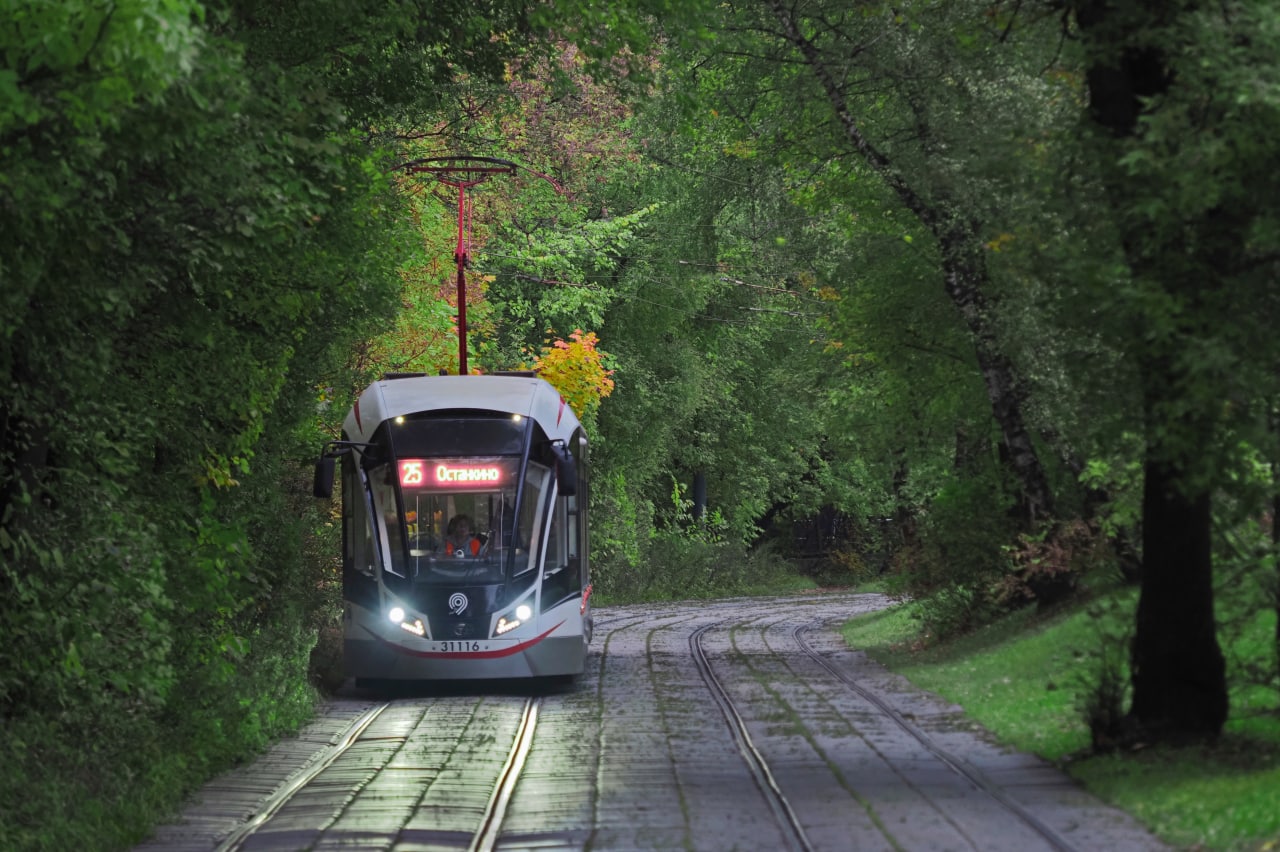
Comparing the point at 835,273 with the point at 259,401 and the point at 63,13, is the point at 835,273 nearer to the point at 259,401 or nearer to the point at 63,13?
the point at 259,401

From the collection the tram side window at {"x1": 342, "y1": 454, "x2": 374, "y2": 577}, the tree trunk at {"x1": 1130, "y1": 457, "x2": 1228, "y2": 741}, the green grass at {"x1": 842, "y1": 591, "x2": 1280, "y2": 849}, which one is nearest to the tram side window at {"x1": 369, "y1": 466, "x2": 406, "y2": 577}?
the tram side window at {"x1": 342, "y1": 454, "x2": 374, "y2": 577}

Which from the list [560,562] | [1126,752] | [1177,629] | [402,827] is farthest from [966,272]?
[402,827]

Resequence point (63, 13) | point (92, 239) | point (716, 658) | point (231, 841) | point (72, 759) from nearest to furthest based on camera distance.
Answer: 1. point (63, 13)
2. point (92, 239)
3. point (231, 841)
4. point (72, 759)
5. point (716, 658)

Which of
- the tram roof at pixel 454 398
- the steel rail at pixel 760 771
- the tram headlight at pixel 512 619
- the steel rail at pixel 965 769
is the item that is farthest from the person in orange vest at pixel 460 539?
the steel rail at pixel 965 769

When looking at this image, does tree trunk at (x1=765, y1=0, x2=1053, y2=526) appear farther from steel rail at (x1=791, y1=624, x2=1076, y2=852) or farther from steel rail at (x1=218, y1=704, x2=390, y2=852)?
steel rail at (x1=218, y1=704, x2=390, y2=852)

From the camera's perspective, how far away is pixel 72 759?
40.1 ft

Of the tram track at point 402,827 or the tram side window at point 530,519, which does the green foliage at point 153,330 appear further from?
the tram side window at point 530,519

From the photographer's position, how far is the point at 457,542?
20375mm

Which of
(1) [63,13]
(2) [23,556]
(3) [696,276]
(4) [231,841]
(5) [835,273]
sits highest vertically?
(3) [696,276]

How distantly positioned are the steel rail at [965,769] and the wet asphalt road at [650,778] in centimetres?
3

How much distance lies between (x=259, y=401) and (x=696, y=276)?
112 ft

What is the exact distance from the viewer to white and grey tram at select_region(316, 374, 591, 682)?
20172 millimetres

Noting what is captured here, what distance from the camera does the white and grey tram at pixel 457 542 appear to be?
20.2m

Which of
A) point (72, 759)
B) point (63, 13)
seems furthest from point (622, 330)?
point (63, 13)
